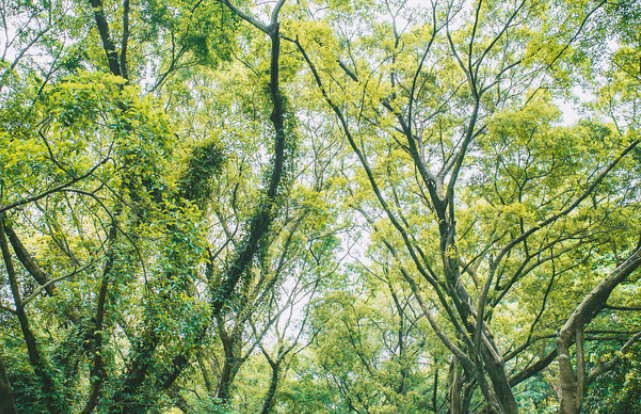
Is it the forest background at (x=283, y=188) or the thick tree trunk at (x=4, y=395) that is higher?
the forest background at (x=283, y=188)

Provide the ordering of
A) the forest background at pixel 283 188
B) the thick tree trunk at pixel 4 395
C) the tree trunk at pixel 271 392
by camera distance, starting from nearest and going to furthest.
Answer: the thick tree trunk at pixel 4 395 → the forest background at pixel 283 188 → the tree trunk at pixel 271 392

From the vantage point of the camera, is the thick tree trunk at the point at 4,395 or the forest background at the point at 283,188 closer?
the thick tree trunk at the point at 4,395

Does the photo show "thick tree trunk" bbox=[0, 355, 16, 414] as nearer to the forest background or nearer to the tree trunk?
the forest background

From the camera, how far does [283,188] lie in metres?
8.01

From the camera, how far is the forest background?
4.27 m

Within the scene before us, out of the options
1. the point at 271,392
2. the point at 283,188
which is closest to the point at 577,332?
the point at 283,188

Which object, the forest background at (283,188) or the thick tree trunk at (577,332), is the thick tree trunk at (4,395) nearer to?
the forest background at (283,188)

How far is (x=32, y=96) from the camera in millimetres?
4598

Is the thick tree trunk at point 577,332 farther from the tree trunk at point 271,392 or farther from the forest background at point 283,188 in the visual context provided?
the tree trunk at point 271,392

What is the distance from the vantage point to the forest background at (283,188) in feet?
14.0

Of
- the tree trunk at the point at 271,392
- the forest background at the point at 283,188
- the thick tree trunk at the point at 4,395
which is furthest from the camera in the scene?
the tree trunk at the point at 271,392

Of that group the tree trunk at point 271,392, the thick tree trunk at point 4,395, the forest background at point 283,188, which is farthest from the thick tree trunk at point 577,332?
the tree trunk at point 271,392

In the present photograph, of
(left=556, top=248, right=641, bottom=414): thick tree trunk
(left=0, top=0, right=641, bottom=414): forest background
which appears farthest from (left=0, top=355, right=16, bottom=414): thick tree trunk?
(left=556, top=248, right=641, bottom=414): thick tree trunk

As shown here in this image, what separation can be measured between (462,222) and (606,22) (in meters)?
3.85
